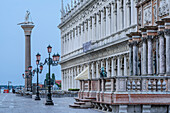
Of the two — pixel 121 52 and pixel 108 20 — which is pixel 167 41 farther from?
pixel 108 20

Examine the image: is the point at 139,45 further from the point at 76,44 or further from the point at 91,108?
the point at 76,44

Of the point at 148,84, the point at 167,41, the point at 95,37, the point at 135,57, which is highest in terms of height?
the point at 95,37

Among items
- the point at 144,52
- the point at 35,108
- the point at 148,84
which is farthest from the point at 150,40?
the point at 148,84

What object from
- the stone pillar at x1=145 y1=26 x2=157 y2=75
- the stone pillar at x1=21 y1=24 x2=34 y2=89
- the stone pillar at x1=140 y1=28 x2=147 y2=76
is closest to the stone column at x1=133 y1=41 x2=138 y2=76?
the stone pillar at x1=140 y1=28 x2=147 y2=76

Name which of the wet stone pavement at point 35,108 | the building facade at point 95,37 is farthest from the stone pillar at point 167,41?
the building facade at point 95,37

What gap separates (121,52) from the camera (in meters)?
52.1

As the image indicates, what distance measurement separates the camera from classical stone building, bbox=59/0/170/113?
2584 centimetres

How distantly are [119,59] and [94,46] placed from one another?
42.9 feet

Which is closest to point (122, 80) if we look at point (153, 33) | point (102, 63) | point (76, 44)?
point (153, 33)

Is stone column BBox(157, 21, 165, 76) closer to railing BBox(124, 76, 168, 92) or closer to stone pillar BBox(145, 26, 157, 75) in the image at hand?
stone pillar BBox(145, 26, 157, 75)

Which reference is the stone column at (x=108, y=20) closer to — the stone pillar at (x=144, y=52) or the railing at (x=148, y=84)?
the stone pillar at (x=144, y=52)

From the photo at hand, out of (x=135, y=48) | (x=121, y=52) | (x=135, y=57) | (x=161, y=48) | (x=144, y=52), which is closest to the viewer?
(x=161, y=48)

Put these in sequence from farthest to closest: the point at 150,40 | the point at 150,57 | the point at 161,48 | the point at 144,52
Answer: the point at 144,52 < the point at 150,40 < the point at 150,57 < the point at 161,48

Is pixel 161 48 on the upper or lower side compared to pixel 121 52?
lower
